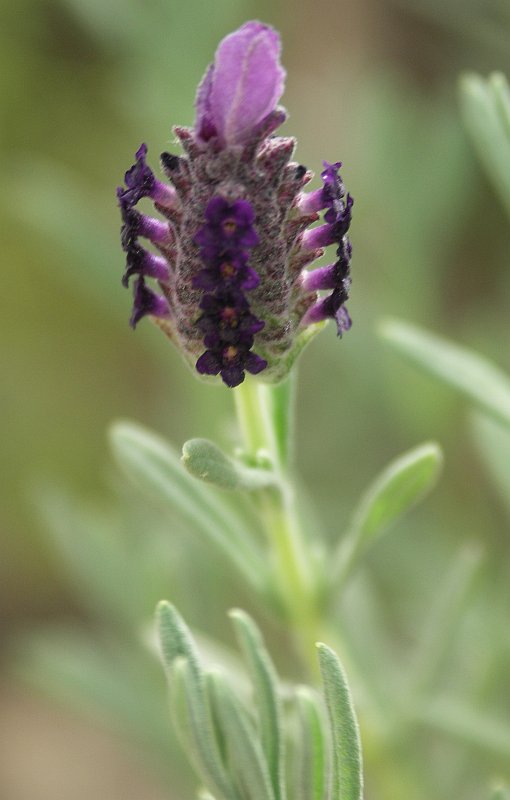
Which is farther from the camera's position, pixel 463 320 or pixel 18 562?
pixel 18 562

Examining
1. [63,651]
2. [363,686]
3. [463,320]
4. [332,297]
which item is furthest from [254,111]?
[463,320]

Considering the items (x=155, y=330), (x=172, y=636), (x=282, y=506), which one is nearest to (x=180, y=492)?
(x=282, y=506)

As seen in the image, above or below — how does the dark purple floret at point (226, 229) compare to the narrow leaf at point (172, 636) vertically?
above

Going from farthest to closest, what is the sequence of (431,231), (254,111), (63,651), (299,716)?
(431,231) < (63,651) < (299,716) < (254,111)

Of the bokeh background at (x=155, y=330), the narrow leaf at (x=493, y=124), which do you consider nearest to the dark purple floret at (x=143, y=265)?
the narrow leaf at (x=493, y=124)

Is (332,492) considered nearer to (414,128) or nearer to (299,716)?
(414,128)

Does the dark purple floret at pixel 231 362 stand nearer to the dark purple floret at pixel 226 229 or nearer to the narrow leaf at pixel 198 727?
the dark purple floret at pixel 226 229
